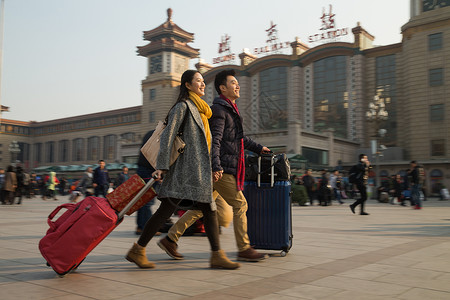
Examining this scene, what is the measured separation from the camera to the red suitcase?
360 cm

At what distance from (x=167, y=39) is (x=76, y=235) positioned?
208ft

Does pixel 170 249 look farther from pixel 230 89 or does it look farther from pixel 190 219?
pixel 230 89

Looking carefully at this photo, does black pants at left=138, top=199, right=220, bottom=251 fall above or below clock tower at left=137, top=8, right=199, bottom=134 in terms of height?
below

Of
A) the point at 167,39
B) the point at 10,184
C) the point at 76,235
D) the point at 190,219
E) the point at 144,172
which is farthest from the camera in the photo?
the point at 167,39

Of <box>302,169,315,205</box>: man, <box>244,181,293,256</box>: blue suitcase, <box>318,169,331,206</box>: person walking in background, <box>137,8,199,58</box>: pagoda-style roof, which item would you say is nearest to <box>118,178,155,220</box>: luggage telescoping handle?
<box>244,181,293,256</box>: blue suitcase

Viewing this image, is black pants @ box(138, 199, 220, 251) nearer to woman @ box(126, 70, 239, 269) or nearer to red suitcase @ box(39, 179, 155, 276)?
woman @ box(126, 70, 239, 269)

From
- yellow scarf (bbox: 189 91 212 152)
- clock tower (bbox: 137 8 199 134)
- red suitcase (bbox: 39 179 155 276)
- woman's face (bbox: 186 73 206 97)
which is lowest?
red suitcase (bbox: 39 179 155 276)

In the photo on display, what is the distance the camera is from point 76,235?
366 centimetres

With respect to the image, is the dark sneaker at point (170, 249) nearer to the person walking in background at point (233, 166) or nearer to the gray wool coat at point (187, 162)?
the person walking in background at point (233, 166)

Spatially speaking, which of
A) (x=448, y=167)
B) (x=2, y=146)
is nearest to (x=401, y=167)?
(x=448, y=167)

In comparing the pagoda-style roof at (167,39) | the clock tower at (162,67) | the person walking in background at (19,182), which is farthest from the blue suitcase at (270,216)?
the pagoda-style roof at (167,39)

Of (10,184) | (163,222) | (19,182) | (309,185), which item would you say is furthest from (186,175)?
(309,185)

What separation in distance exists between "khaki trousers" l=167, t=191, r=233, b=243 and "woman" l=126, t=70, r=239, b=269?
0.63 meters

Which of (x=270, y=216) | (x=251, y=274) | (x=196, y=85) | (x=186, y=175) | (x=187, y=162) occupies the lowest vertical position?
(x=251, y=274)
